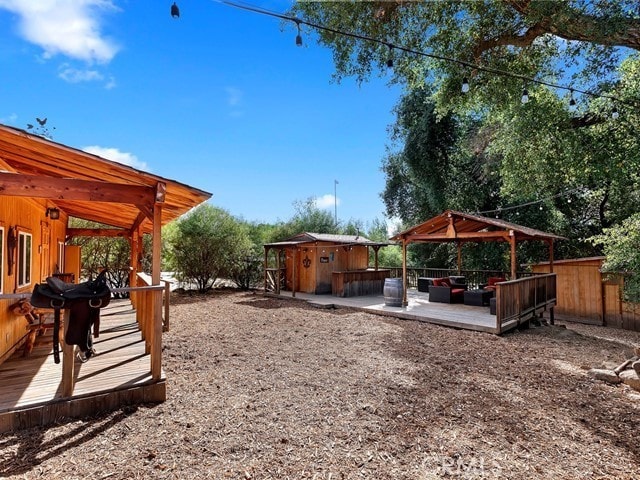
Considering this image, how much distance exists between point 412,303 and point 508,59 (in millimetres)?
7312

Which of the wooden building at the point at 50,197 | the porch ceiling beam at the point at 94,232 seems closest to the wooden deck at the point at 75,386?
the wooden building at the point at 50,197

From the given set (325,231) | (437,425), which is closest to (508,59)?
(437,425)

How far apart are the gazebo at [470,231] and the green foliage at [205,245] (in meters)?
8.06

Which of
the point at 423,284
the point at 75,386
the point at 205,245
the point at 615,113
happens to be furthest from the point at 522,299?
the point at 205,245

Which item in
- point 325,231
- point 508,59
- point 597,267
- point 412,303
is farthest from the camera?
point 325,231

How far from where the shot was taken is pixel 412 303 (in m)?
11.3

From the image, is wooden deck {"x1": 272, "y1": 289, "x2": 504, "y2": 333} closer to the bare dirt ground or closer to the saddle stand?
the bare dirt ground

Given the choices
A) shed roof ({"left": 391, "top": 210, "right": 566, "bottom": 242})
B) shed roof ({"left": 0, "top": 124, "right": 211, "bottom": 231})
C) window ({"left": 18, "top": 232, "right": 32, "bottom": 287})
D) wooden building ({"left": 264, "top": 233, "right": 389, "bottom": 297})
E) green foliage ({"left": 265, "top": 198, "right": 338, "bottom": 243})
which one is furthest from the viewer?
green foliage ({"left": 265, "top": 198, "right": 338, "bottom": 243})

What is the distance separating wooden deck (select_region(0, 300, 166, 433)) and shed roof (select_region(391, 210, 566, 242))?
321 inches

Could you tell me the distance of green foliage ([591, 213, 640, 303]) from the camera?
6691 millimetres

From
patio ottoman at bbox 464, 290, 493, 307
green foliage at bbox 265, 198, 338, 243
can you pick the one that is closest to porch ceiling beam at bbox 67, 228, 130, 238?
green foliage at bbox 265, 198, 338, 243

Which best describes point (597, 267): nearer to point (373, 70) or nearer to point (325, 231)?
point (373, 70)

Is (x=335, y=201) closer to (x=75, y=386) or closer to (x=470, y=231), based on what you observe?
(x=470, y=231)

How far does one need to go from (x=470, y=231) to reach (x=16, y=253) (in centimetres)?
1069
